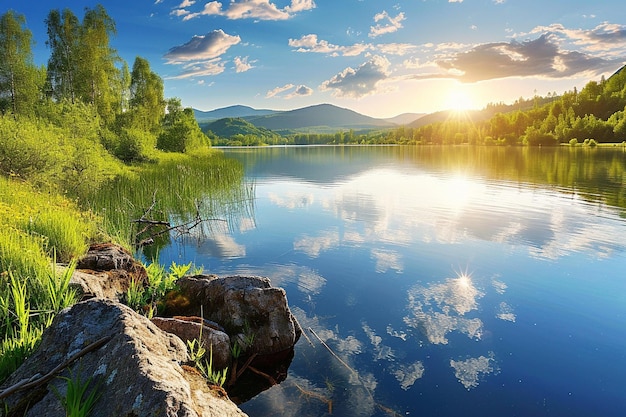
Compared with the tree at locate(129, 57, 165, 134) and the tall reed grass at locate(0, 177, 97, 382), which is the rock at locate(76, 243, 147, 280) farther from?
the tree at locate(129, 57, 165, 134)

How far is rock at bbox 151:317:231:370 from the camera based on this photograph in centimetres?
729

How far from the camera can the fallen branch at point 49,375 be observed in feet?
10.8

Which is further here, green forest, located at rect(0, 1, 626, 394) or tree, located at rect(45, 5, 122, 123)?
tree, located at rect(45, 5, 122, 123)

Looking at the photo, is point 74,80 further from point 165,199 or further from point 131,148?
point 165,199

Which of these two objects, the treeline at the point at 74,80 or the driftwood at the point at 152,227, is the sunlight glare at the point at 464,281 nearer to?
the driftwood at the point at 152,227

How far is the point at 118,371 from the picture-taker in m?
3.29

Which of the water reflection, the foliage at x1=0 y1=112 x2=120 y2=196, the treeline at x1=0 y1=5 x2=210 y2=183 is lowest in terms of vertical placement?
the water reflection

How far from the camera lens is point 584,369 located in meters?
8.15

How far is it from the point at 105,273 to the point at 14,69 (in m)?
43.6

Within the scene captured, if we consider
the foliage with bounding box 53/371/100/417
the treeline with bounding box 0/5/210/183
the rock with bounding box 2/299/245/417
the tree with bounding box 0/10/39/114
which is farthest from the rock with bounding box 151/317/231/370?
the tree with bounding box 0/10/39/114

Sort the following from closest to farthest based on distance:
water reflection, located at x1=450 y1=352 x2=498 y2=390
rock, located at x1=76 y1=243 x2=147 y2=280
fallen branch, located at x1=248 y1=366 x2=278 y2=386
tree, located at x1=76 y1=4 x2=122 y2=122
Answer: fallen branch, located at x1=248 y1=366 x2=278 y2=386, water reflection, located at x1=450 y1=352 x2=498 y2=390, rock, located at x1=76 y1=243 x2=147 y2=280, tree, located at x1=76 y1=4 x2=122 y2=122

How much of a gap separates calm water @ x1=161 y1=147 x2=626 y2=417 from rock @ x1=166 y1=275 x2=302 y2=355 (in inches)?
24.6

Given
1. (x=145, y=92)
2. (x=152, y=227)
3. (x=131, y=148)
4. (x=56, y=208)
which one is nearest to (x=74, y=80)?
(x=131, y=148)

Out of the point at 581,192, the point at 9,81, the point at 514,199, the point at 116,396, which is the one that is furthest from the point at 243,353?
the point at 9,81
